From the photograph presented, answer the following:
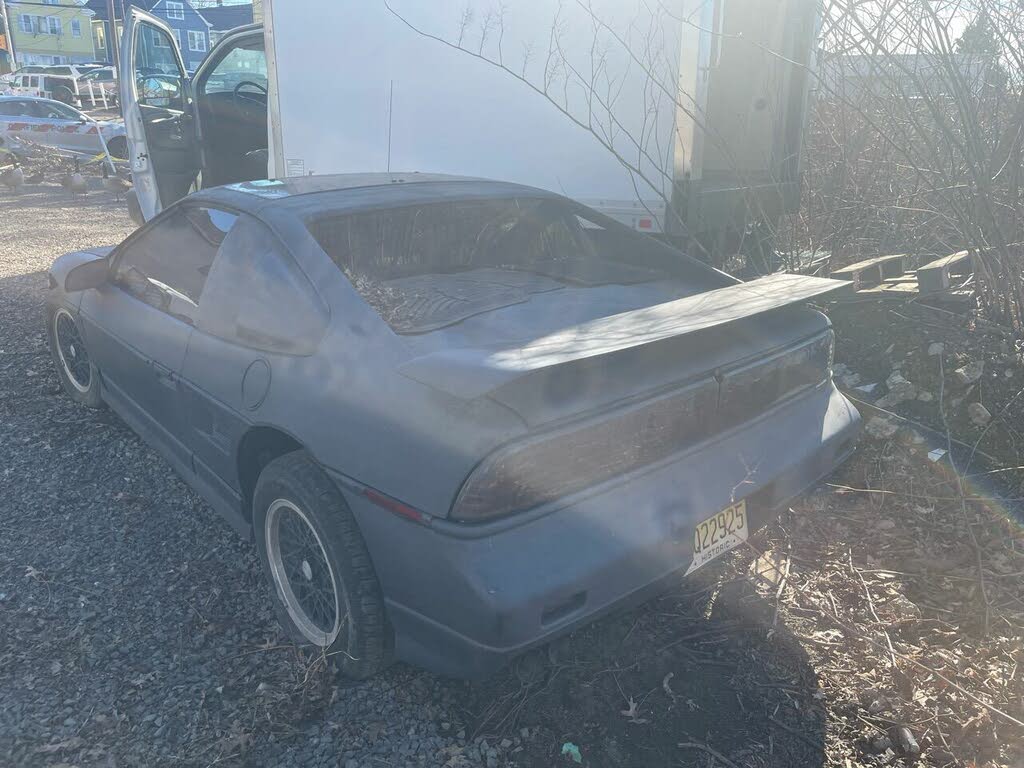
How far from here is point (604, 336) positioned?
7.63 feet

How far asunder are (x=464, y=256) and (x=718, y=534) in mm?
1584

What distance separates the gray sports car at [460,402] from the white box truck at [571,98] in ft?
6.00

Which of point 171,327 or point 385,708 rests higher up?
point 171,327

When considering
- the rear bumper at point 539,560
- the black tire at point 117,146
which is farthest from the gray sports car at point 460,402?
the black tire at point 117,146

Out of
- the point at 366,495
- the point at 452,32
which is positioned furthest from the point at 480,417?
the point at 452,32

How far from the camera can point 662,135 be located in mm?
5090

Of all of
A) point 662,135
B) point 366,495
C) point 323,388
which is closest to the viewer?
point 366,495

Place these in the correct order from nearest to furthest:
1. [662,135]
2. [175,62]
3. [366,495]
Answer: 1. [366,495]
2. [662,135]
3. [175,62]

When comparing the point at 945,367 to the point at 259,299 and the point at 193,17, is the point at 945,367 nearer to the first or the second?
the point at 259,299

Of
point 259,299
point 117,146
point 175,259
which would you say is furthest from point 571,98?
point 117,146

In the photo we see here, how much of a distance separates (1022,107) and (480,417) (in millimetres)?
3358

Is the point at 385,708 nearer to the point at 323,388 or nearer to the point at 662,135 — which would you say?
the point at 323,388

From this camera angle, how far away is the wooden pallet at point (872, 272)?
16.1ft

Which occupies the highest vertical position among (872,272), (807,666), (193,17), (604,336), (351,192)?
(193,17)
